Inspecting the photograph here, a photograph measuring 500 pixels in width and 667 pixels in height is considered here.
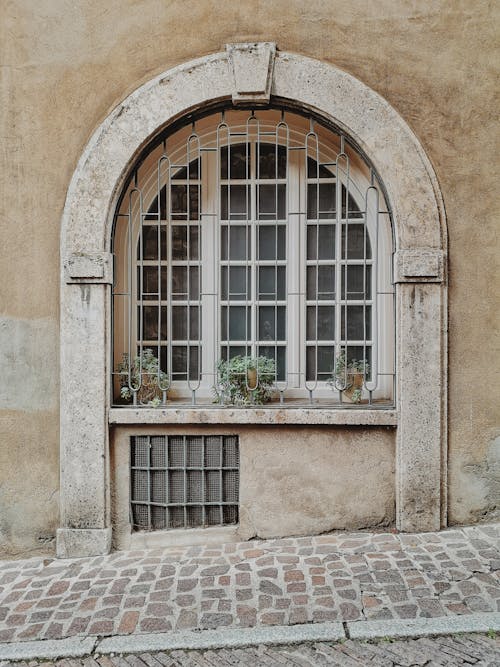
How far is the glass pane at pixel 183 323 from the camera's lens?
4.58 meters

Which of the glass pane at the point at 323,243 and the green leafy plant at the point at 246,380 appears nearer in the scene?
the green leafy plant at the point at 246,380

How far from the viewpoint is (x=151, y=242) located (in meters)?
4.58

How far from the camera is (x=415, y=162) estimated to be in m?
4.06

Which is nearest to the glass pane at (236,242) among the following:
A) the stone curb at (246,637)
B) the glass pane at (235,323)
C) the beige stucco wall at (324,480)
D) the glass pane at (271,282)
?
the glass pane at (271,282)

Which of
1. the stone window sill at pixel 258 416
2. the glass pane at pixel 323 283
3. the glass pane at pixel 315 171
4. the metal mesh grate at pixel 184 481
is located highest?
the glass pane at pixel 315 171

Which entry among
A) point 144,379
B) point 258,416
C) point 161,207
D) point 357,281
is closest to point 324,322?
point 357,281

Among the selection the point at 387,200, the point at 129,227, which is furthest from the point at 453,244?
the point at 129,227

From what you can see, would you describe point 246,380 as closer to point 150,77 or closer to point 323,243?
point 323,243

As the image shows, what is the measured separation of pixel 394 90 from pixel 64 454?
Result: 384cm

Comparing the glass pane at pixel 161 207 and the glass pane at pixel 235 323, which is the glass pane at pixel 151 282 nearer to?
the glass pane at pixel 161 207

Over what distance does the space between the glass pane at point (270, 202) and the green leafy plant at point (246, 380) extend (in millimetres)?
1252

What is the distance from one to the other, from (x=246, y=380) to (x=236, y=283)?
87 cm

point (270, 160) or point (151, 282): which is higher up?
point (270, 160)

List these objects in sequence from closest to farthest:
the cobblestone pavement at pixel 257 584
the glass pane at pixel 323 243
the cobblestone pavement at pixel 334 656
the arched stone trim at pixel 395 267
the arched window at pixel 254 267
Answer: the cobblestone pavement at pixel 334 656
the cobblestone pavement at pixel 257 584
the arched stone trim at pixel 395 267
the arched window at pixel 254 267
the glass pane at pixel 323 243
